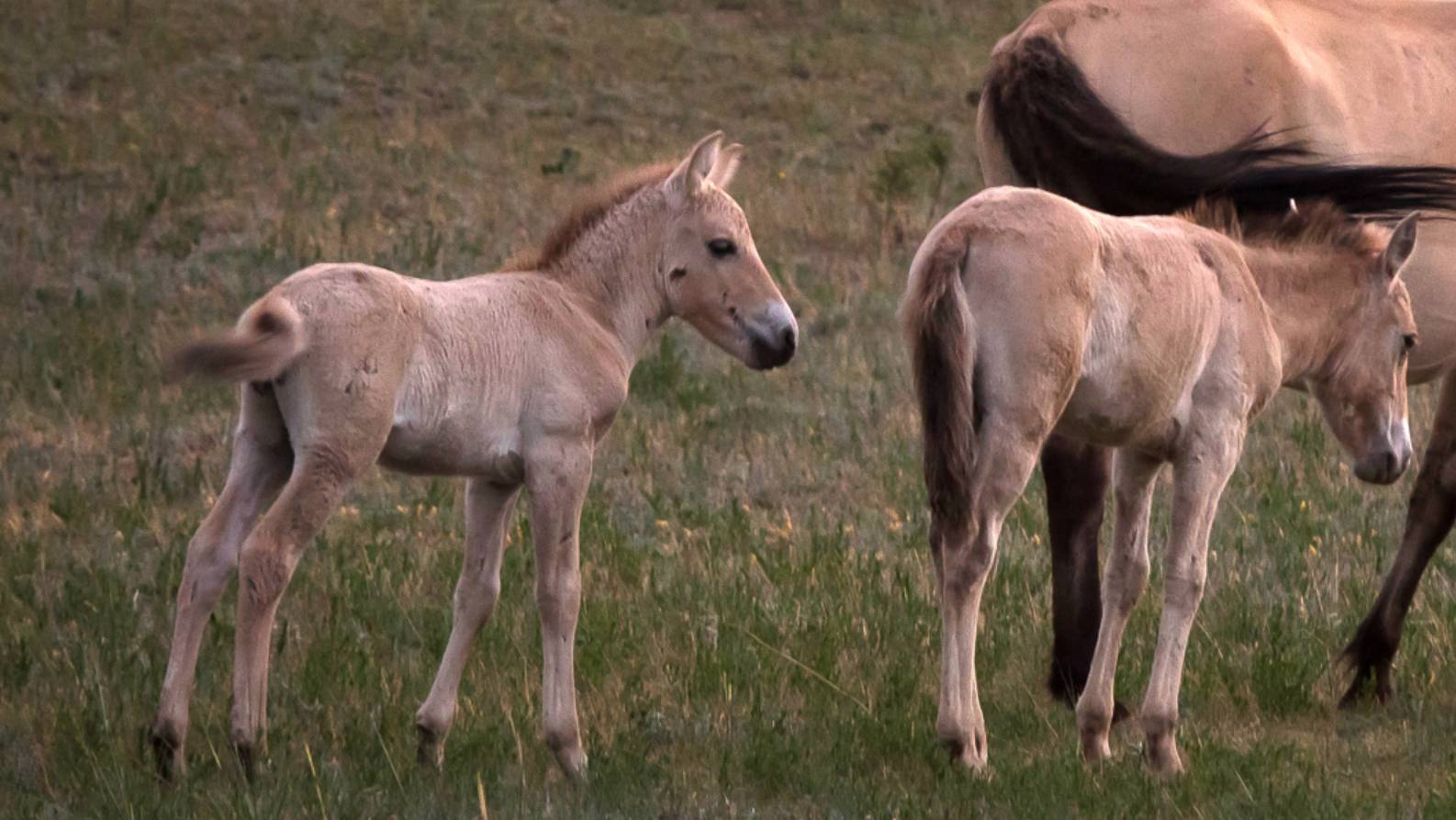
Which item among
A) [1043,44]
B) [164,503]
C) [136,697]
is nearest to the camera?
[136,697]

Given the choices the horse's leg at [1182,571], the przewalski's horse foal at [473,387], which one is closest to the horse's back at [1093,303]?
the horse's leg at [1182,571]

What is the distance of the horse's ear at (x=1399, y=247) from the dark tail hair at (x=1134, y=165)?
39cm

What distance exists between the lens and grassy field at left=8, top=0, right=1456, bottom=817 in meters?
4.89

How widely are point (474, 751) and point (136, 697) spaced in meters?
1.01

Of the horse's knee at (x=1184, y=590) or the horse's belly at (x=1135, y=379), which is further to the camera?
the horse's knee at (x=1184, y=590)

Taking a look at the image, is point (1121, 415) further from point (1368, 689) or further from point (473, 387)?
point (1368, 689)

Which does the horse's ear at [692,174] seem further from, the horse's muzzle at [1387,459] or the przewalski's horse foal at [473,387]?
the horse's muzzle at [1387,459]

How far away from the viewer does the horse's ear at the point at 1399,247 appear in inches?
207

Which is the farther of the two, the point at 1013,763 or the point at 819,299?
the point at 819,299

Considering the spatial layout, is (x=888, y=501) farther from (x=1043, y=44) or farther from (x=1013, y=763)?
(x=1013, y=763)

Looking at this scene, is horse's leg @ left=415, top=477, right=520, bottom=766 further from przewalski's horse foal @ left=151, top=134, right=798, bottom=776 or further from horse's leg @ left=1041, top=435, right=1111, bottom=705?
horse's leg @ left=1041, top=435, right=1111, bottom=705

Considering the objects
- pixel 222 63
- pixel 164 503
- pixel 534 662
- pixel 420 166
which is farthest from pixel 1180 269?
pixel 222 63

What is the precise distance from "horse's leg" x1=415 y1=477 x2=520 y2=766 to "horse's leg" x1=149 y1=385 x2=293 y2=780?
1.84ft

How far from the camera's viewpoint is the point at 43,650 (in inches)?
224
